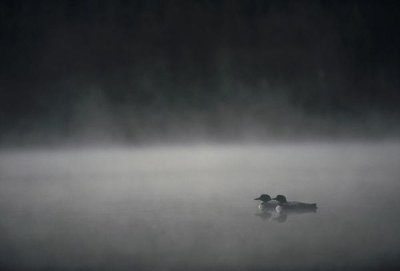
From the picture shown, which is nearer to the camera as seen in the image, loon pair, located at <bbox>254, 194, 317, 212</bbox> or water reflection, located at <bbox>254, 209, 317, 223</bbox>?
water reflection, located at <bbox>254, 209, 317, 223</bbox>

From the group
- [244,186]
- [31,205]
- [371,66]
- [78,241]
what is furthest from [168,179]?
[371,66]

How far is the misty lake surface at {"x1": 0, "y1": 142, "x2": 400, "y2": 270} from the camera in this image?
2908 mm

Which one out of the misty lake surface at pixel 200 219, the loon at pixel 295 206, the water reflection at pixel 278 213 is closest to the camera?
the misty lake surface at pixel 200 219

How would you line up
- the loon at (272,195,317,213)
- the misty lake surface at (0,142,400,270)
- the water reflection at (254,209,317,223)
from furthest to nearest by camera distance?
the loon at (272,195,317,213), the water reflection at (254,209,317,223), the misty lake surface at (0,142,400,270)

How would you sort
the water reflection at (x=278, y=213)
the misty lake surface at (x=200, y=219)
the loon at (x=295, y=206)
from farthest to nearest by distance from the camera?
the loon at (x=295, y=206), the water reflection at (x=278, y=213), the misty lake surface at (x=200, y=219)

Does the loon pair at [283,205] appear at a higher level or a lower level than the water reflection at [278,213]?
higher

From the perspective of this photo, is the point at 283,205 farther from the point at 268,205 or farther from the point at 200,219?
the point at 200,219

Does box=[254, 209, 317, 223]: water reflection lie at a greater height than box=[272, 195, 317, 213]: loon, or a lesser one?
lesser

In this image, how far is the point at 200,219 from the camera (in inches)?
153

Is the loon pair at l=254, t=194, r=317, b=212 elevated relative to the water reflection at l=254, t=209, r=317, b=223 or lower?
elevated

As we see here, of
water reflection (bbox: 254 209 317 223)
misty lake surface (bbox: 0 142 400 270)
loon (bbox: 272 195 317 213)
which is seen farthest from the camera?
loon (bbox: 272 195 317 213)

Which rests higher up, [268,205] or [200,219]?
[268,205]

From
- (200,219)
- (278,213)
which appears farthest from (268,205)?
(200,219)

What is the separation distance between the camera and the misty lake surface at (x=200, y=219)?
2.91m
